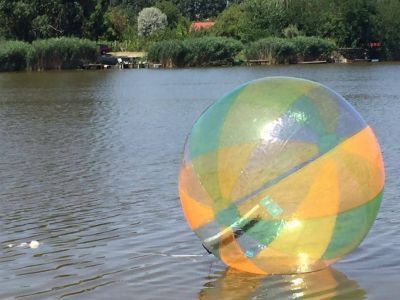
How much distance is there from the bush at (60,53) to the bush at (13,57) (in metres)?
0.61

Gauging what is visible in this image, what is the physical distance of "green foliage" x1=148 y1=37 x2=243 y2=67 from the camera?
250 ft

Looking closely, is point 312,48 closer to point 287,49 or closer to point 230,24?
point 287,49

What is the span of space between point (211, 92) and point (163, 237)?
27754mm

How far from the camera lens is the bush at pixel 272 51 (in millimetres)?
79312

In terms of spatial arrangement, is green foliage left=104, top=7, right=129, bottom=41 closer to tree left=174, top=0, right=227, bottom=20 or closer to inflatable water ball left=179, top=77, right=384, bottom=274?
tree left=174, top=0, right=227, bottom=20

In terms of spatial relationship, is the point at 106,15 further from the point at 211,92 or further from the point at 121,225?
the point at 121,225

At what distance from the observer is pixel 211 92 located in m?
36.5

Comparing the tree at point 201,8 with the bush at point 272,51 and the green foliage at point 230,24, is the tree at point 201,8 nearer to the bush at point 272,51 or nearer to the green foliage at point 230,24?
the green foliage at point 230,24

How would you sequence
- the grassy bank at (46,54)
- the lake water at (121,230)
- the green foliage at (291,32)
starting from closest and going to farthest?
the lake water at (121,230) → the grassy bank at (46,54) → the green foliage at (291,32)

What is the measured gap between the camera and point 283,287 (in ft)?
22.7

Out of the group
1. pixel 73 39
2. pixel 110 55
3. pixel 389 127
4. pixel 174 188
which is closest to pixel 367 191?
pixel 174 188

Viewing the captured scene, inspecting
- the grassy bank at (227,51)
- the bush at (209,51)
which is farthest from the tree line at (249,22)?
the bush at (209,51)

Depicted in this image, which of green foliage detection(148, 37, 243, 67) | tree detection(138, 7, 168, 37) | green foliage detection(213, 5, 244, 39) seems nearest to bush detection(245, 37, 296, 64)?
green foliage detection(148, 37, 243, 67)

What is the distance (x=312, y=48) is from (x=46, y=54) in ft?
92.8
